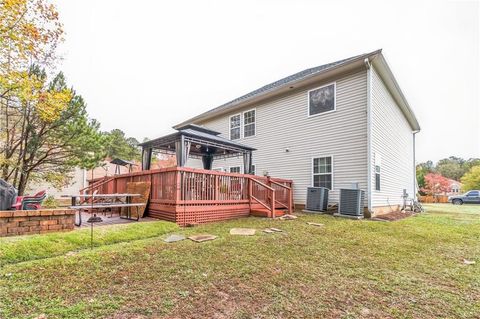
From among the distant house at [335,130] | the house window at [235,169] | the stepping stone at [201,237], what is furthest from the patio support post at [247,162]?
the stepping stone at [201,237]

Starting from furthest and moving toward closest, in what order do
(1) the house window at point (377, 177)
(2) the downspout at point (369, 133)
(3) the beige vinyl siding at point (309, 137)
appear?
(1) the house window at point (377, 177)
(3) the beige vinyl siding at point (309, 137)
(2) the downspout at point (369, 133)

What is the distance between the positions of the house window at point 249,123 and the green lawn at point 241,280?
8.30 metres

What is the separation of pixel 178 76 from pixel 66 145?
405 inches

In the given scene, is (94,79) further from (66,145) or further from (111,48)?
(66,145)

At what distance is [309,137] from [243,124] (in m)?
4.10

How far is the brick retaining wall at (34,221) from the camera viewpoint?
3.87 metres

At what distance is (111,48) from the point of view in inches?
486

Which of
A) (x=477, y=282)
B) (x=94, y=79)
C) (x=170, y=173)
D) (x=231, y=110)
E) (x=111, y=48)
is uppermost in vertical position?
(x=111, y=48)

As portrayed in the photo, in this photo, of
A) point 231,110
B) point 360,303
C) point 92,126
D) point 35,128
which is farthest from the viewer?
point 231,110

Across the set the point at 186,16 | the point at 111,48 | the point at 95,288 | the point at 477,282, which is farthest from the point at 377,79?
the point at 111,48

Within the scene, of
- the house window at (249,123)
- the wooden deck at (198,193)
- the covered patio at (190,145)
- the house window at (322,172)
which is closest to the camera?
the wooden deck at (198,193)

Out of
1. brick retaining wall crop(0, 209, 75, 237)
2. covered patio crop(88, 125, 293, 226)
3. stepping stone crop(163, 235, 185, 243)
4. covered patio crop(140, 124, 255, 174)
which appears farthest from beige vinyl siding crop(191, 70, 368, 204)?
brick retaining wall crop(0, 209, 75, 237)

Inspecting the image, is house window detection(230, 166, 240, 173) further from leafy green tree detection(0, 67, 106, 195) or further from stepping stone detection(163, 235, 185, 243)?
stepping stone detection(163, 235, 185, 243)

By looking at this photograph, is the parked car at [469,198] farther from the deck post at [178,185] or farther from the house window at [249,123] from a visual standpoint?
the deck post at [178,185]
